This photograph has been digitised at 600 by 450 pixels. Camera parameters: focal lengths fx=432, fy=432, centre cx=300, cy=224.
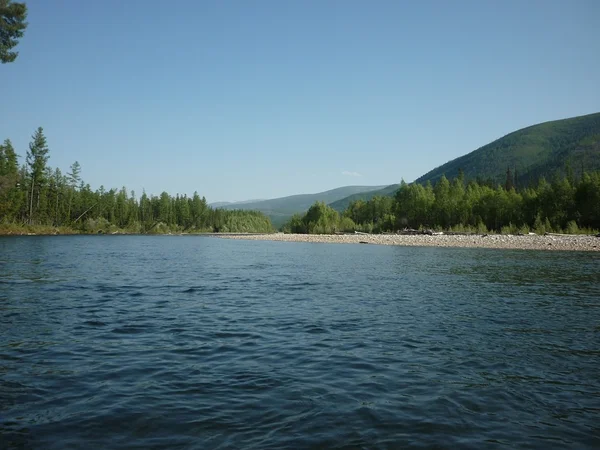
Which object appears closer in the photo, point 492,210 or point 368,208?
point 492,210

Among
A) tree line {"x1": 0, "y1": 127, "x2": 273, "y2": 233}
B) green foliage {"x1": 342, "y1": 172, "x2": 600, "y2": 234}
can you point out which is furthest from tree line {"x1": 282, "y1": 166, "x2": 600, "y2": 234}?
tree line {"x1": 0, "y1": 127, "x2": 273, "y2": 233}

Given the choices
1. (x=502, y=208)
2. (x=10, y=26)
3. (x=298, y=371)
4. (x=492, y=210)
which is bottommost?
(x=298, y=371)

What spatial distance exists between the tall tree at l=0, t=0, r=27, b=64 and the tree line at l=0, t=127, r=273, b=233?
82.0 feet

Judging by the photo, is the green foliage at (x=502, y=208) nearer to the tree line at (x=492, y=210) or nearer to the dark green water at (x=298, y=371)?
the tree line at (x=492, y=210)

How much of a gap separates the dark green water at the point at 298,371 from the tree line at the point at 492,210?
6204 cm

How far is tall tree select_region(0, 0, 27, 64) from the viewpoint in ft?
71.6

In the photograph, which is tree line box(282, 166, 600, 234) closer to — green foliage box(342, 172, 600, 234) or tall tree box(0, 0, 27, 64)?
green foliage box(342, 172, 600, 234)

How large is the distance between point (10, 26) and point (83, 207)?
111 meters

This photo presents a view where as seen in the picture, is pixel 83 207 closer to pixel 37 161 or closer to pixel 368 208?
pixel 37 161

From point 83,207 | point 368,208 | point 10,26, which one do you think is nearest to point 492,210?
point 368,208

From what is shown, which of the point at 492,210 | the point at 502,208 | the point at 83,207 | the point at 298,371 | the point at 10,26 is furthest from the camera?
the point at 83,207

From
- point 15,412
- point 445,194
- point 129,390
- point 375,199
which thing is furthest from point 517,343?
point 375,199

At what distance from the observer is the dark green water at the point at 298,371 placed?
5574mm

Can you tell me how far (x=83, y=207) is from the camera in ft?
401
